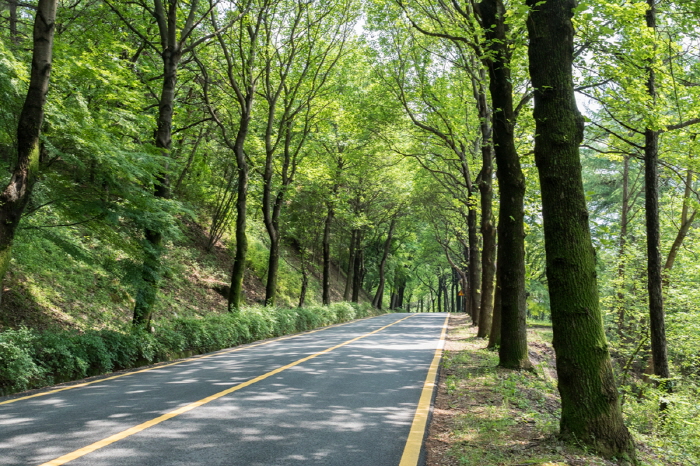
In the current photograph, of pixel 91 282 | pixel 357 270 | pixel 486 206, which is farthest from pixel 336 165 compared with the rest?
pixel 91 282

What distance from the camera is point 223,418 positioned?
5.46 metres

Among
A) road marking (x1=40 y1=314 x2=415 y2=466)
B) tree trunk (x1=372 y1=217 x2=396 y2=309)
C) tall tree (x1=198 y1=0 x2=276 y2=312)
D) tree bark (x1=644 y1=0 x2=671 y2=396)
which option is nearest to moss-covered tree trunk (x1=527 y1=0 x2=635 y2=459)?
road marking (x1=40 y1=314 x2=415 y2=466)

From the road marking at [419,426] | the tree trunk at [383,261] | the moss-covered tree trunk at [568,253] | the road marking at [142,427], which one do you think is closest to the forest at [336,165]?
the moss-covered tree trunk at [568,253]

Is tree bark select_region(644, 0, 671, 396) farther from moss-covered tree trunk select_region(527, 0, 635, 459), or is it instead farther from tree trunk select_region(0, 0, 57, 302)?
tree trunk select_region(0, 0, 57, 302)

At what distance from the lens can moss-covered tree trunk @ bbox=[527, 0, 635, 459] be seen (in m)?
4.57

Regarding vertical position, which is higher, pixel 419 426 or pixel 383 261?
pixel 383 261

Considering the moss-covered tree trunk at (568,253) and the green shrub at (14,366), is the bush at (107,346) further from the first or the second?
Answer: the moss-covered tree trunk at (568,253)

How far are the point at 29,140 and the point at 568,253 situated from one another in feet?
25.9

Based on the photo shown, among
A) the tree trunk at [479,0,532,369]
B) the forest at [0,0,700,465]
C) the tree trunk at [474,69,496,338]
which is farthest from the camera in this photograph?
the tree trunk at [474,69,496,338]

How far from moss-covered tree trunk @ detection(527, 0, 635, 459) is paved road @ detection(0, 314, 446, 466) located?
5.90 ft

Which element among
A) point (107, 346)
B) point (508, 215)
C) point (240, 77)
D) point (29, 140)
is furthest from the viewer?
point (240, 77)

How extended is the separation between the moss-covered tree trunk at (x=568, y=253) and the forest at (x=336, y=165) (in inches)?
0.8

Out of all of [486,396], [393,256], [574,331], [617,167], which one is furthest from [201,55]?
[393,256]

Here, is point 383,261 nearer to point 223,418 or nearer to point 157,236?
point 157,236
